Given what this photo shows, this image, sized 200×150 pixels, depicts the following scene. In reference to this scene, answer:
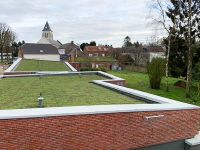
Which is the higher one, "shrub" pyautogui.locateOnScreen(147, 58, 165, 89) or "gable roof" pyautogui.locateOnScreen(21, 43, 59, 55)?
"gable roof" pyautogui.locateOnScreen(21, 43, 59, 55)

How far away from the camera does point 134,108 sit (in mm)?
7641

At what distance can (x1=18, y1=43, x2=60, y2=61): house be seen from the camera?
61281mm

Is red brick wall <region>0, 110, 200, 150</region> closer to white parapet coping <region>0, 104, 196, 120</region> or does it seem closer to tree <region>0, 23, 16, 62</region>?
white parapet coping <region>0, 104, 196, 120</region>

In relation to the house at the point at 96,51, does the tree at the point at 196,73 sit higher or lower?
lower

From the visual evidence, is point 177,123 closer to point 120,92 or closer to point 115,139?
point 115,139

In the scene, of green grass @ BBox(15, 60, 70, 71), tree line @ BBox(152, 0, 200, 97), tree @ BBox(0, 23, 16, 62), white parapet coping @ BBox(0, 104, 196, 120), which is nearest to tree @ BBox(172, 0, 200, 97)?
tree line @ BBox(152, 0, 200, 97)

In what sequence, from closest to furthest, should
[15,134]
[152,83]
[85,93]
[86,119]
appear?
[15,134], [86,119], [85,93], [152,83]

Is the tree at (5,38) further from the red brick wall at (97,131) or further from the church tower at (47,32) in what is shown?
the red brick wall at (97,131)

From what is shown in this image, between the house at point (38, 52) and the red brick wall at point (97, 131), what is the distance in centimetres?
5487

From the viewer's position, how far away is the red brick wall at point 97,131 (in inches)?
253

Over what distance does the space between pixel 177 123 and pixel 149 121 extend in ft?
3.26

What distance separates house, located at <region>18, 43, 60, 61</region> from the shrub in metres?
38.9

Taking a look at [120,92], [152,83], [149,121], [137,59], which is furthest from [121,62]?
[149,121]

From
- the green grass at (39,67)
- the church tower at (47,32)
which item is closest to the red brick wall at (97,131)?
the green grass at (39,67)
